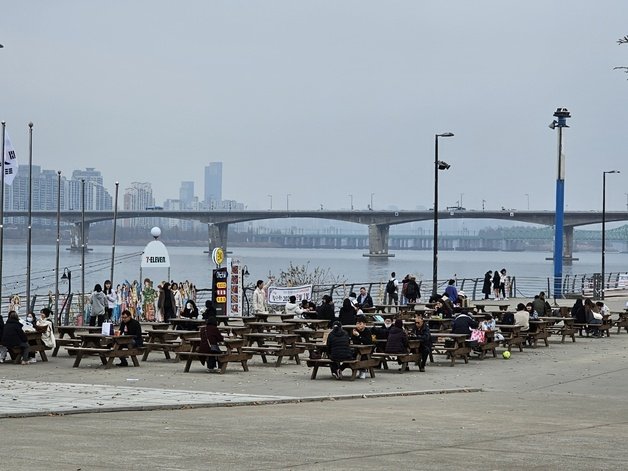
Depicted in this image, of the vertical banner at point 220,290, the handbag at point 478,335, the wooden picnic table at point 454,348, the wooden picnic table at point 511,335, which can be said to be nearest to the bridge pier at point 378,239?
the vertical banner at point 220,290

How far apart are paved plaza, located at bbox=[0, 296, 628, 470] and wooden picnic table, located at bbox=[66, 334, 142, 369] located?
1.05 ft

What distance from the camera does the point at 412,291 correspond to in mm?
44344

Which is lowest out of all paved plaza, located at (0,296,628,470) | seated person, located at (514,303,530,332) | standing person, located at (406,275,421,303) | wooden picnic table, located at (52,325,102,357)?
paved plaza, located at (0,296,628,470)

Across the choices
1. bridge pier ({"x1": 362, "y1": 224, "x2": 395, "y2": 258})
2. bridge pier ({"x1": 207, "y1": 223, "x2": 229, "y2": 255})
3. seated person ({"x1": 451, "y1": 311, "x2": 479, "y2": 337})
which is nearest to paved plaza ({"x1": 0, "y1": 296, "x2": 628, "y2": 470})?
seated person ({"x1": 451, "y1": 311, "x2": 479, "y2": 337})

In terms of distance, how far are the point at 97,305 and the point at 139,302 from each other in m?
5.48

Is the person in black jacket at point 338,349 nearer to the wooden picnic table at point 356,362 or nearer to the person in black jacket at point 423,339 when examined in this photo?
the wooden picnic table at point 356,362

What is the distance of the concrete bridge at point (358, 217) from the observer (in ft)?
390

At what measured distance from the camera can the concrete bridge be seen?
4675 inches

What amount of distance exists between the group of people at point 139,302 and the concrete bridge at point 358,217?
259ft

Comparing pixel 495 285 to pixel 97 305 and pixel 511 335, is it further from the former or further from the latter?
pixel 97 305

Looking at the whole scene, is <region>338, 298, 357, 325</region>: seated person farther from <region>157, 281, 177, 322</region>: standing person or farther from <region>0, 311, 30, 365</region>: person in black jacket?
<region>0, 311, 30, 365</region>: person in black jacket

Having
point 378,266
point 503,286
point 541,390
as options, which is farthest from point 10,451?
point 378,266

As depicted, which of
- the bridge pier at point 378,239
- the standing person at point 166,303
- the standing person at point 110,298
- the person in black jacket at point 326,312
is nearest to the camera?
the person in black jacket at point 326,312

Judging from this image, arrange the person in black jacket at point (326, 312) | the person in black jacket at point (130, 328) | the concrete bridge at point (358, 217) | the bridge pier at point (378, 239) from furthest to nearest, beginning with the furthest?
the bridge pier at point (378, 239)
the concrete bridge at point (358, 217)
the person in black jacket at point (326, 312)
the person in black jacket at point (130, 328)
